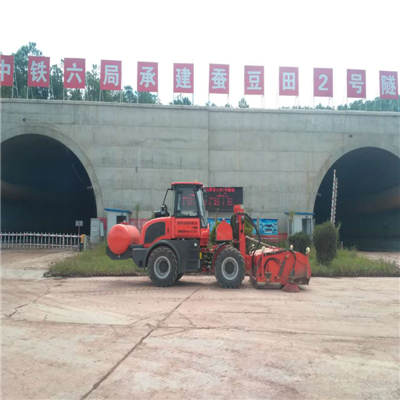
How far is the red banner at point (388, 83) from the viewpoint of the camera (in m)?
20.3

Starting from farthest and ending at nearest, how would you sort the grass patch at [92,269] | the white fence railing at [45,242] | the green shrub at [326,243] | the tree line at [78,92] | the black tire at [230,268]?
the tree line at [78,92] < the white fence railing at [45,242] < the green shrub at [326,243] < the grass patch at [92,269] < the black tire at [230,268]

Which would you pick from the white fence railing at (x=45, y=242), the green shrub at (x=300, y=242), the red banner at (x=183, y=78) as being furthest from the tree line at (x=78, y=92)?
the green shrub at (x=300, y=242)

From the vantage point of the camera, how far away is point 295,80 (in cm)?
1986

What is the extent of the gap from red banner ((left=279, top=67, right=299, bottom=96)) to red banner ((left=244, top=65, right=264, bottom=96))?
3.34 ft

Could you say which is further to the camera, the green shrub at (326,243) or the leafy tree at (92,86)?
the leafy tree at (92,86)

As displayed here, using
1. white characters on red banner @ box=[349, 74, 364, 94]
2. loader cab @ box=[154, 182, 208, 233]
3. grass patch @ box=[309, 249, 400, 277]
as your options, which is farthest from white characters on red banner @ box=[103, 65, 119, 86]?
grass patch @ box=[309, 249, 400, 277]

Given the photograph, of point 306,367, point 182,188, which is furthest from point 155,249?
A: point 306,367

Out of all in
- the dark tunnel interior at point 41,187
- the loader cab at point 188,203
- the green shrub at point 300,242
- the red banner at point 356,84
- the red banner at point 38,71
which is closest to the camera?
the loader cab at point 188,203

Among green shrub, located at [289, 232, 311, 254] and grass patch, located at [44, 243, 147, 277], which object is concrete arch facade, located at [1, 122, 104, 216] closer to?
grass patch, located at [44, 243, 147, 277]

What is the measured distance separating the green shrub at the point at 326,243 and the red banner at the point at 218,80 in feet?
33.1

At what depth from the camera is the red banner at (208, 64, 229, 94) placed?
19.7 meters

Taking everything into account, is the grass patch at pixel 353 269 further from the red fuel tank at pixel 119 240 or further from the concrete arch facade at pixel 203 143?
the concrete arch facade at pixel 203 143

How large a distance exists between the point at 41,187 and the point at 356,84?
23753mm

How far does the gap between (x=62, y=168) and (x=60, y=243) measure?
11.3 m
